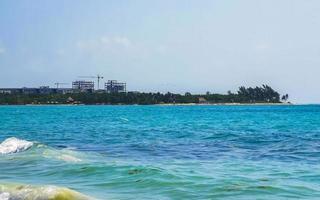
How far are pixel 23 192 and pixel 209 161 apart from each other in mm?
8856

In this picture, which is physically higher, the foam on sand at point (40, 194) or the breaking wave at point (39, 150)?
the foam on sand at point (40, 194)

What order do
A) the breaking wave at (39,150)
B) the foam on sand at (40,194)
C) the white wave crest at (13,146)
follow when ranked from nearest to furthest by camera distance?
the foam on sand at (40,194), the breaking wave at (39,150), the white wave crest at (13,146)

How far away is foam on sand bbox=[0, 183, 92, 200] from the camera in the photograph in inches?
455

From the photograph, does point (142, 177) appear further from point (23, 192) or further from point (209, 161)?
point (209, 161)

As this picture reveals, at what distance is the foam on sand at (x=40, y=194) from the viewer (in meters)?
11.6

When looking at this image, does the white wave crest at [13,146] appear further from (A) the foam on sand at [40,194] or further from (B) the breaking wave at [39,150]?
(A) the foam on sand at [40,194]

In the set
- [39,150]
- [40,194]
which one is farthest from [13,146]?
[40,194]

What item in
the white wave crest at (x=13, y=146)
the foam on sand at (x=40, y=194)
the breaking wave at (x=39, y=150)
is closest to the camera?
the foam on sand at (x=40, y=194)

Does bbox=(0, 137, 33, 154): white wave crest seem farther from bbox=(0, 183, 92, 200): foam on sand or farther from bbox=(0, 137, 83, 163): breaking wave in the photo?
bbox=(0, 183, 92, 200): foam on sand

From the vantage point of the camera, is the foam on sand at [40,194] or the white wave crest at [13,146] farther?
the white wave crest at [13,146]

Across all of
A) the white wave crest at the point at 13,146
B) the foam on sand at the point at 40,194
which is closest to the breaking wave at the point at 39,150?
the white wave crest at the point at 13,146

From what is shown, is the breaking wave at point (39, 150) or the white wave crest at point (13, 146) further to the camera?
the white wave crest at point (13, 146)

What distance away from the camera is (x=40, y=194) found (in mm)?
11742

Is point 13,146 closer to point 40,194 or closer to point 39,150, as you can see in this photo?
point 39,150
